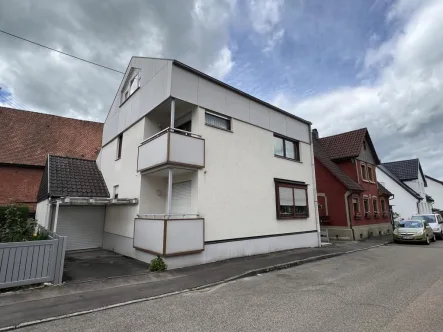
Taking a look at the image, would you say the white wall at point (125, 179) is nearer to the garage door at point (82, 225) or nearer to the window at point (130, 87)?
the garage door at point (82, 225)

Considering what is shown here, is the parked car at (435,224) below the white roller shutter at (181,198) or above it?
below

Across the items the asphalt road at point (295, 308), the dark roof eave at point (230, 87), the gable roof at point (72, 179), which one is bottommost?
the asphalt road at point (295, 308)

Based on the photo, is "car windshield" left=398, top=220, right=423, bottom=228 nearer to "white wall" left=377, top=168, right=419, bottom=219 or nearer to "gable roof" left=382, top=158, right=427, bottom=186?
"white wall" left=377, top=168, right=419, bottom=219

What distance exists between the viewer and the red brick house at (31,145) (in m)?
20.4

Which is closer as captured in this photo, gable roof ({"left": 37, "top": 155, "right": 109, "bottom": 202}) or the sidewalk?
the sidewalk

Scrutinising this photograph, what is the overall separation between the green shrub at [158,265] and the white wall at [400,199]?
→ 29.6 meters

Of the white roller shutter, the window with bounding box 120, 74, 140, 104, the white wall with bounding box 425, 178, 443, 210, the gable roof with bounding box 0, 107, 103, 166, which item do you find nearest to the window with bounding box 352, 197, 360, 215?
the white roller shutter

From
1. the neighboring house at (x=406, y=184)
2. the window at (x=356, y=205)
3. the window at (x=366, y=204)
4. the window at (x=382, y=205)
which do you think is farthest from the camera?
the neighboring house at (x=406, y=184)

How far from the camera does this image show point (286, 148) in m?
14.5

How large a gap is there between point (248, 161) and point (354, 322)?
7.99 m

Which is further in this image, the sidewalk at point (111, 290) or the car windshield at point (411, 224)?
the car windshield at point (411, 224)

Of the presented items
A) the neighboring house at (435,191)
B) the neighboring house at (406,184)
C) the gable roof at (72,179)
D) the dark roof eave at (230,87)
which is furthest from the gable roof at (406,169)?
the gable roof at (72,179)

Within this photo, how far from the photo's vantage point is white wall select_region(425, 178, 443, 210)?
41.7 metres

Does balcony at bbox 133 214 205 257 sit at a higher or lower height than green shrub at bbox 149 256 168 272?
higher
